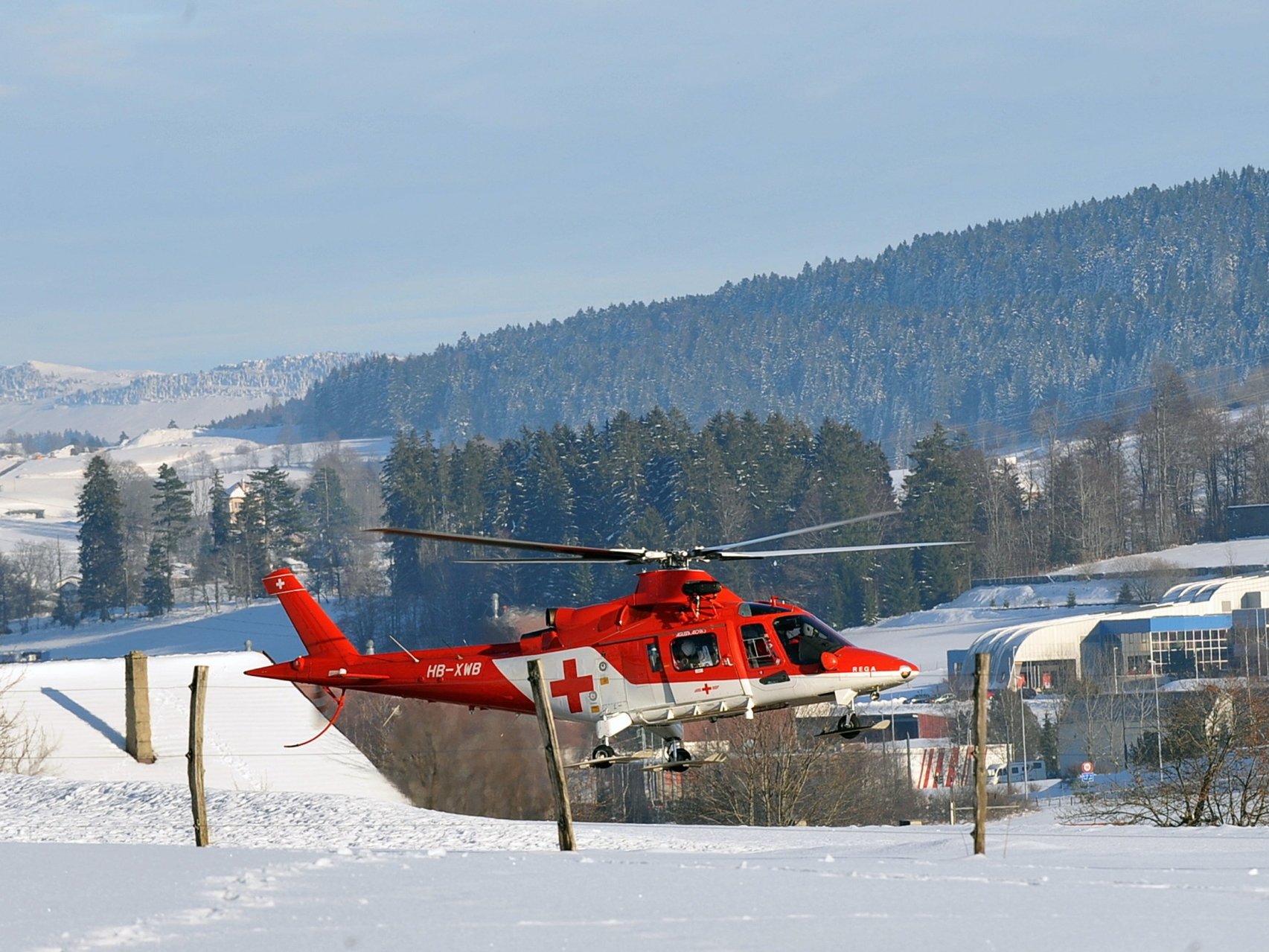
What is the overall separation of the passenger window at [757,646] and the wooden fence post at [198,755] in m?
6.36

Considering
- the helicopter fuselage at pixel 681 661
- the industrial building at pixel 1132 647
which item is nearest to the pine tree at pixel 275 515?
the industrial building at pixel 1132 647

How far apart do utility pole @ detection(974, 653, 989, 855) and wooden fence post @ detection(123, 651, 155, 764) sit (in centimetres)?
2184

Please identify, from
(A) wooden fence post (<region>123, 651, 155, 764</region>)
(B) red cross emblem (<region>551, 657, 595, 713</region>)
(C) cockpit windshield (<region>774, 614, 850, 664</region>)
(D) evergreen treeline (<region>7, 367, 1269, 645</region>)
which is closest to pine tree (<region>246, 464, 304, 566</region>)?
(D) evergreen treeline (<region>7, 367, 1269, 645</region>)

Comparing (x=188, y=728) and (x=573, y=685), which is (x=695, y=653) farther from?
(x=188, y=728)

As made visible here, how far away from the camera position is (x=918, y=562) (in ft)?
511

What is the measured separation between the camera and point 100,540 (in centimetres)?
19662

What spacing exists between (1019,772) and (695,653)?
6376 cm

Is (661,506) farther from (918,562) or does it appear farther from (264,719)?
(264,719)

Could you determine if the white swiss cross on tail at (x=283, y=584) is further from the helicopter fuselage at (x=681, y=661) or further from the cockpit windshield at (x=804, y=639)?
the cockpit windshield at (x=804, y=639)

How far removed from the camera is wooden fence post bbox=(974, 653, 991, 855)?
18.3 meters

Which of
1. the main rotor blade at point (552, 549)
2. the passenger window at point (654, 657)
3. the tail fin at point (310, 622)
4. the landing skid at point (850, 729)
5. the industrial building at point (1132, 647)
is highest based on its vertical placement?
the main rotor blade at point (552, 549)

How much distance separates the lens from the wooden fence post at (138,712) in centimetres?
3712

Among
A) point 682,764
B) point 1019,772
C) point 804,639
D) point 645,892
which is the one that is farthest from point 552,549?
point 1019,772

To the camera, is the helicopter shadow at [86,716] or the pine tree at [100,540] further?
the pine tree at [100,540]
